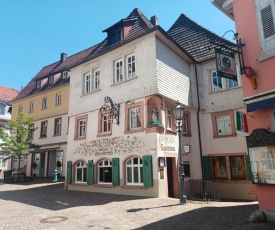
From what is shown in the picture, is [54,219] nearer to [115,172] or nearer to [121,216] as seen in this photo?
[121,216]

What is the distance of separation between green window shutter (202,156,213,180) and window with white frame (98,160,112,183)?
250 inches

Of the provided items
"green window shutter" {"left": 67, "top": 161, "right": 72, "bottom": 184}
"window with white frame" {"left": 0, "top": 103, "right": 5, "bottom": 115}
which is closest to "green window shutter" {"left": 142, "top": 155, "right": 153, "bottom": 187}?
"green window shutter" {"left": 67, "top": 161, "right": 72, "bottom": 184}

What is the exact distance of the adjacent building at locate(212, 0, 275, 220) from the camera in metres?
7.27

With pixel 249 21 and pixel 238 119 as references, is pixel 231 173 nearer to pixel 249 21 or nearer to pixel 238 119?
pixel 238 119

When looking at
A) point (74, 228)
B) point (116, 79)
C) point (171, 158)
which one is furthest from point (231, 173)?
point (74, 228)

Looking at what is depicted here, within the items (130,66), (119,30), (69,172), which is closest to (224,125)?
(130,66)

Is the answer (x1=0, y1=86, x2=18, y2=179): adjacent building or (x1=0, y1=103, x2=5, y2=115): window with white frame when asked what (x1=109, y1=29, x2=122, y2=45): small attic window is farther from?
(x1=0, y1=103, x2=5, y2=115): window with white frame

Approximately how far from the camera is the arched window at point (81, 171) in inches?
653

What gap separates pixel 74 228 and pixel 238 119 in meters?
6.46

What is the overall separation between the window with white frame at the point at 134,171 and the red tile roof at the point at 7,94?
32.5 metres

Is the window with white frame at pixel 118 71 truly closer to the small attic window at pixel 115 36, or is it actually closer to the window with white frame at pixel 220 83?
the small attic window at pixel 115 36

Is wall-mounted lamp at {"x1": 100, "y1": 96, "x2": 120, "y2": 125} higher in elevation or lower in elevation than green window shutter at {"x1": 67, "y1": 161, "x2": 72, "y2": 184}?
higher

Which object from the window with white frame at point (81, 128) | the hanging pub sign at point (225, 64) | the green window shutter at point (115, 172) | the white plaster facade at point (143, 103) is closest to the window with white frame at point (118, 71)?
the white plaster facade at point (143, 103)

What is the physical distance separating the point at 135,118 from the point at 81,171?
575 cm
